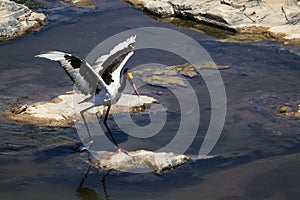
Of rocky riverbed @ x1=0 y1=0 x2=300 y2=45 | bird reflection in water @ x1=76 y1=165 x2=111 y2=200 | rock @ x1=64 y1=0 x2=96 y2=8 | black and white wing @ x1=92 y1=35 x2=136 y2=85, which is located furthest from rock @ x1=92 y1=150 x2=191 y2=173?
rock @ x1=64 y1=0 x2=96 y2=8

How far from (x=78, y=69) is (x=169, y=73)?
3.10m

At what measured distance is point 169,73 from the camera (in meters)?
9.63

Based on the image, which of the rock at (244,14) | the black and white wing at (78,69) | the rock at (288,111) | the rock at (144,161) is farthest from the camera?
the rock at (244,14)

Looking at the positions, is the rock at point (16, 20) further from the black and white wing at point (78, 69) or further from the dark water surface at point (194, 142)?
the black and white wing at point (78, 69)

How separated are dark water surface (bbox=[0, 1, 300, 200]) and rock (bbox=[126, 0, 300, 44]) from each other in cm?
53

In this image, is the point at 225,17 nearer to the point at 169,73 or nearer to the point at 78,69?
the point at 169,73

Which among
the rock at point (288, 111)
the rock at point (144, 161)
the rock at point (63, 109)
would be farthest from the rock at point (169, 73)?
the rock at point (144, 161)

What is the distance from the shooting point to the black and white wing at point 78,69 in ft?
21.3

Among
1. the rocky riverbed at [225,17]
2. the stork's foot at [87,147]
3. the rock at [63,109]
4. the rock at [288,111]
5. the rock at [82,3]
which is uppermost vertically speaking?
the rocky riverbed at [225,17]

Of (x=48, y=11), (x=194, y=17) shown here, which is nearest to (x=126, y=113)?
(x=194, y=17)

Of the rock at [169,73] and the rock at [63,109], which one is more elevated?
the rock at [169,73]

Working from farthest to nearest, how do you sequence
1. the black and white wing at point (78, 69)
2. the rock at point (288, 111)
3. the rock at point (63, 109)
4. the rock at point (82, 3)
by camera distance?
1. the rock at point (82, 3)
2. the rock at point (288, 111)
3. the rock at point (63, 109)
4. the black and white wing at point (78, 69)

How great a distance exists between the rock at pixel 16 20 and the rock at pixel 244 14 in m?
Result: 2.51

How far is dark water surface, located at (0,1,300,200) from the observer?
6.43 m
